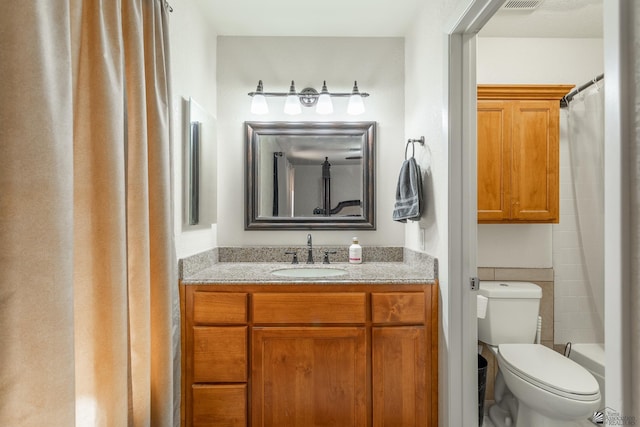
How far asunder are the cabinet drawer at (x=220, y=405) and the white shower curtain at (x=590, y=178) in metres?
2.16

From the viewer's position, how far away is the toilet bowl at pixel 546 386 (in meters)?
1.67

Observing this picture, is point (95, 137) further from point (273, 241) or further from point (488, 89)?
point (488, 89)

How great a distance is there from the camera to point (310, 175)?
8.24 feet

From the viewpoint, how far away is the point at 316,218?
2508 millimetres

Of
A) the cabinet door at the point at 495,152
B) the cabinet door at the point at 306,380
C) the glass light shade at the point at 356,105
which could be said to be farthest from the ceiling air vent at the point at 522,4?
the cabinet door at the point at 306,380

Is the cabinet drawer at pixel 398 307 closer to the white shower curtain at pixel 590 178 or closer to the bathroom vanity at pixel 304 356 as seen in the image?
the bathroom vanity at pixel 304 356

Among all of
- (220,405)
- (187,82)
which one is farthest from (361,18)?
(220,405)

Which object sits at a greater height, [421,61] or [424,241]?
[421,61]

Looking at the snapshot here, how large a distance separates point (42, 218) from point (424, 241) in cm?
177

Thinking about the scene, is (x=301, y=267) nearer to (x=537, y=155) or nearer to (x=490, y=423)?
(x=490, y=423)

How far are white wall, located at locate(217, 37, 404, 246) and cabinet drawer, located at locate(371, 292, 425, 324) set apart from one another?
26.7 inches

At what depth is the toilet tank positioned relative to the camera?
223cm

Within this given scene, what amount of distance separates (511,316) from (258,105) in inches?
82.4

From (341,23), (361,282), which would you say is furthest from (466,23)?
(361,282)
